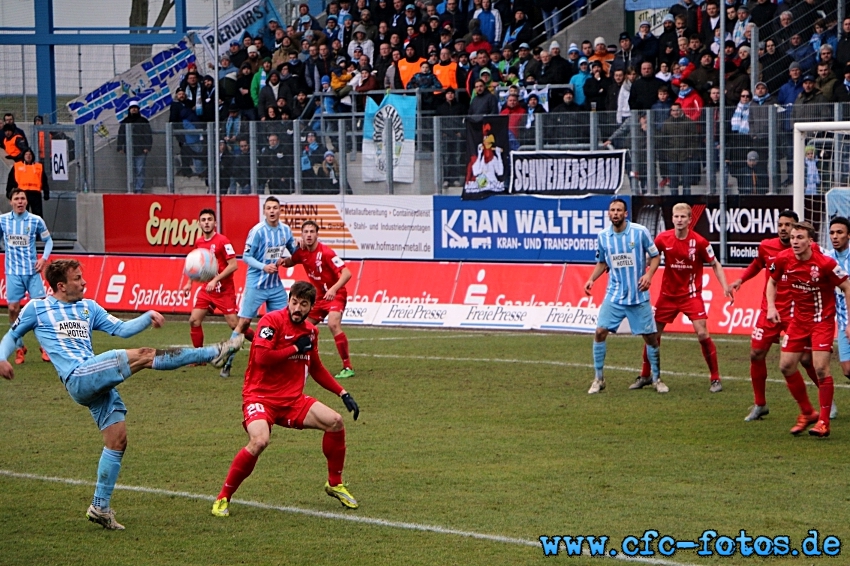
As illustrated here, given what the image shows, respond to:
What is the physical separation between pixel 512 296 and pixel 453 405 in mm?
6799

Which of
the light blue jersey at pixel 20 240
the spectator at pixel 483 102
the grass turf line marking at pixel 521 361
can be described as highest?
the spectator at pixel 483 102

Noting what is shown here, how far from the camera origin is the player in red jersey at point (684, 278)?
1445cm

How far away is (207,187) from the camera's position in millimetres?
26219

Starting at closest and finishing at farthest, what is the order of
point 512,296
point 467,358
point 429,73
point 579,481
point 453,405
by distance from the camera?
point 579,481 → point 453,405 → point 467,358 → point 512,296 → point 429,73

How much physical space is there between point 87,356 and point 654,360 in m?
7.67

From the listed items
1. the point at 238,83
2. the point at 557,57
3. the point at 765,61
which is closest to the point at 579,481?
the point at 765,61

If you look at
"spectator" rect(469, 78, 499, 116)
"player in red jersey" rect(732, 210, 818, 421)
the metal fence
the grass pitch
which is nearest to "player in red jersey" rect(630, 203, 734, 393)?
the grass pitch

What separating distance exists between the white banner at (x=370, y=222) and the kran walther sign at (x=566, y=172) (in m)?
1.96

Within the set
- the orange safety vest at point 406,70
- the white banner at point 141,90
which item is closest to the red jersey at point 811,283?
the orange safety vest at point 406,70

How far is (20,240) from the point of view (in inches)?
689

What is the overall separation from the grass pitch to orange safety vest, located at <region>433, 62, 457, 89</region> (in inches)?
407

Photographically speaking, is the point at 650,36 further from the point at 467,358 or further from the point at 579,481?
the point at 579,481

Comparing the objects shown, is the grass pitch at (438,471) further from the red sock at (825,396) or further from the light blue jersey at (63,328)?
the light blue jersey at (63,328)

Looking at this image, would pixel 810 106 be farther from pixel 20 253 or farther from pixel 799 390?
pixel 20 253
